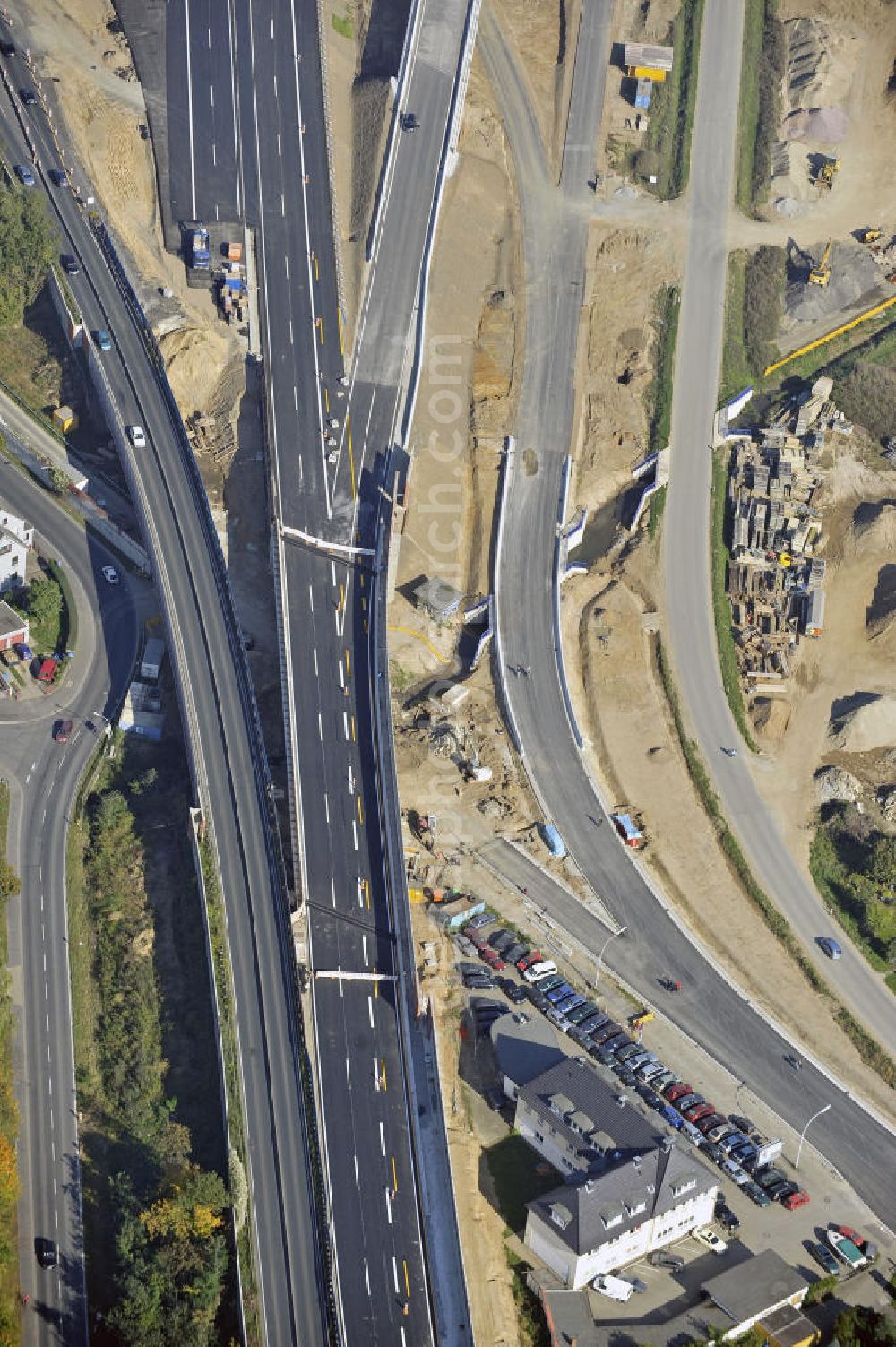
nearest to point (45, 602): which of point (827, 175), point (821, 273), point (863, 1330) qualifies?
point (863, 1330)

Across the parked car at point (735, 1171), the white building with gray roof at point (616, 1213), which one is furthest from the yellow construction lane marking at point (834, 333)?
the white building with gray roof at point (616, 1213)

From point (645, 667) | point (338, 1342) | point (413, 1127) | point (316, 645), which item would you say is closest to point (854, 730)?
point (645, 667)

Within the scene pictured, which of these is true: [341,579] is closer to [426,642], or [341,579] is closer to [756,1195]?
[426,642]

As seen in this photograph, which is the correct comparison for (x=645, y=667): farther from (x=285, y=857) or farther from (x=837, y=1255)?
(x=837, y=1255)

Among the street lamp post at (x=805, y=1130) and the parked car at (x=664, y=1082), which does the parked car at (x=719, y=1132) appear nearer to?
the parked car at (x=664, y=1082)

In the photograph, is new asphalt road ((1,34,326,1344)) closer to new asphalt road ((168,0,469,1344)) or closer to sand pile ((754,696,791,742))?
new asphalt road ((168,0,469,1344))

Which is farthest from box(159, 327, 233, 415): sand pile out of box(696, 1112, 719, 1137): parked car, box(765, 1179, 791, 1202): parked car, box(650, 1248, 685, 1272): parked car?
box(650, 1248, 685, 1272): parked car
